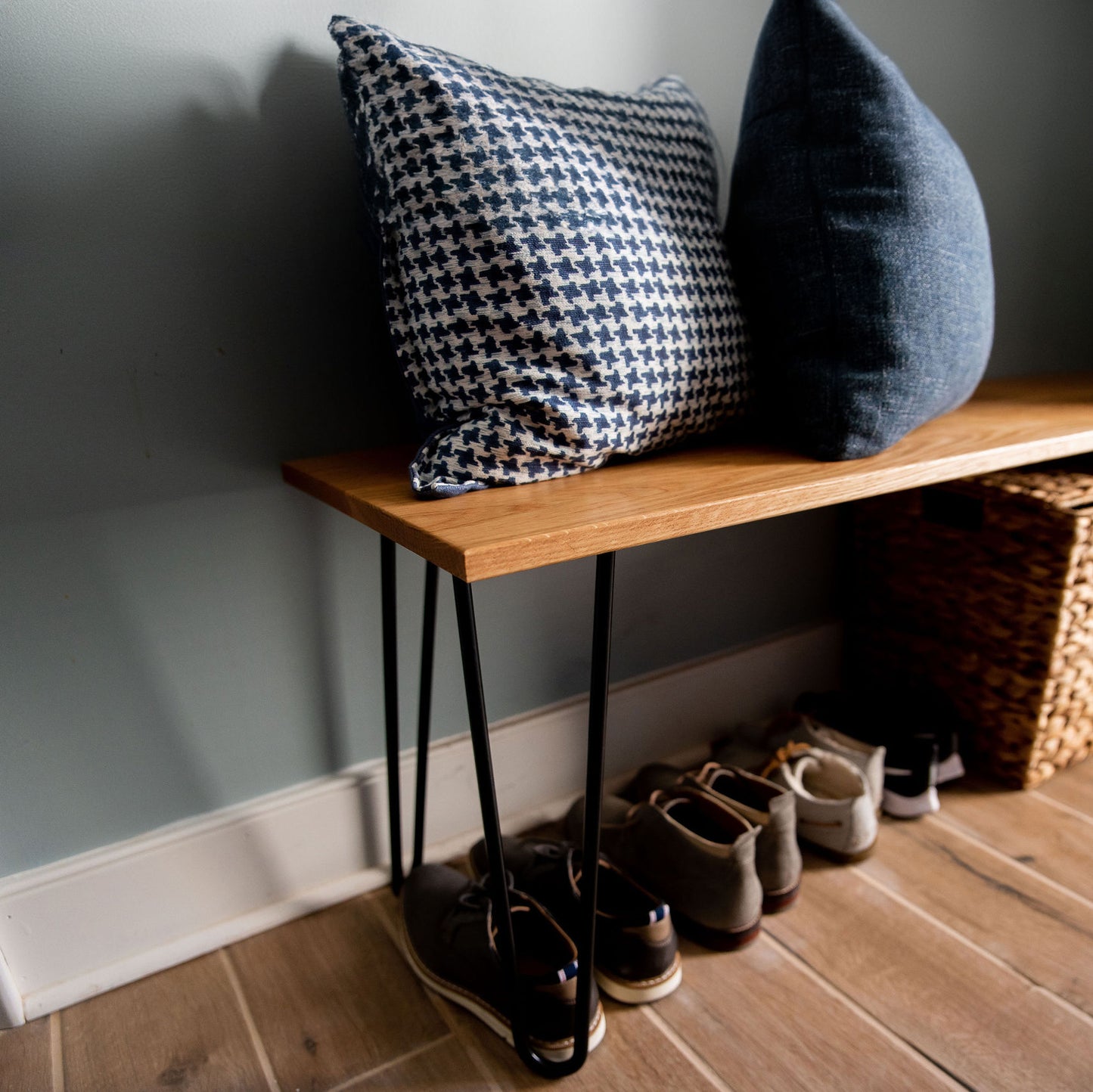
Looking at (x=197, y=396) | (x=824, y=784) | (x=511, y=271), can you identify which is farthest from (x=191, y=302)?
(x=824, y=784)

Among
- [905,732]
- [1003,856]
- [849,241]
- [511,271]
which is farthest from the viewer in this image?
[905,732]

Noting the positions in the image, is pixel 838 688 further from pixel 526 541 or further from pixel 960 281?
pixel 526 541

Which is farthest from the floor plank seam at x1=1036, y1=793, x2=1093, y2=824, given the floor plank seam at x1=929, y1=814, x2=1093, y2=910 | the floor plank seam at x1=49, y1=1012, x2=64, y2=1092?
the floor plank seam at x1=49, y1=1012, x2=64, y2=1092

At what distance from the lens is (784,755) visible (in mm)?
1160

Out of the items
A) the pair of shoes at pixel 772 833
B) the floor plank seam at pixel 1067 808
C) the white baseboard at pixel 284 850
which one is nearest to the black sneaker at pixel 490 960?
the white baseboard at pixel 284 850

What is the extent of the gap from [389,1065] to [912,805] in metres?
0.74

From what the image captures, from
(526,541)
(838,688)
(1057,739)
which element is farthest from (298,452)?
(1057,739)

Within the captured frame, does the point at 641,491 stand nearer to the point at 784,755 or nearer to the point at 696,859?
the point at 696,859

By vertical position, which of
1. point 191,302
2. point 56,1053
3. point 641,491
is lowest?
point 56,1053

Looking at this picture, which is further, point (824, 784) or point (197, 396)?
point (824, 784)

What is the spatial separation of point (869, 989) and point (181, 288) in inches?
39.9

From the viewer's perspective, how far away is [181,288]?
0.89 meters

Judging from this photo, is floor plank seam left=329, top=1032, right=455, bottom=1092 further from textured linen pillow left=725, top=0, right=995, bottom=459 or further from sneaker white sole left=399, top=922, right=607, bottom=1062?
textured linen pillow left=725, top=0, right=995, bottom=459

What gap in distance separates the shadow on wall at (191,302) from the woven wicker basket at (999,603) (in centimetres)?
82
